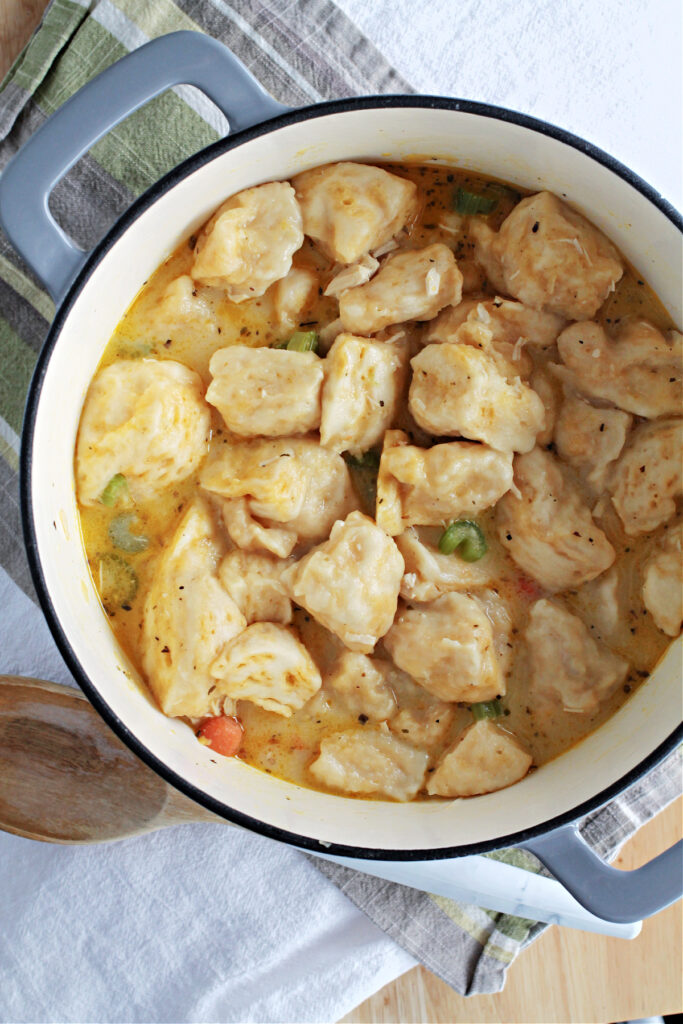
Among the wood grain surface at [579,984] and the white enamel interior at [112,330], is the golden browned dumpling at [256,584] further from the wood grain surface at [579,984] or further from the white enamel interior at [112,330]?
the wood grain surface at [579,984]

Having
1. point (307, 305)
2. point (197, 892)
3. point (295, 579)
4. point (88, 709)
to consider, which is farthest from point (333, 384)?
point (197, 892)

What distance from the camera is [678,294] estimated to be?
2.09m

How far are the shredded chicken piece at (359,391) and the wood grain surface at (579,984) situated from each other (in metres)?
1.35

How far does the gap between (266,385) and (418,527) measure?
51 cm

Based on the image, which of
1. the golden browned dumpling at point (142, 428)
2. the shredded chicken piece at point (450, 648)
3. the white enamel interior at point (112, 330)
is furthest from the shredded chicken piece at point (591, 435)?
the golden browned dumpling at point (142, 428)

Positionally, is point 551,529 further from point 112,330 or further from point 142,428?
point 112,330

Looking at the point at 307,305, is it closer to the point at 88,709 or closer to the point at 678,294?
the point at 678,294

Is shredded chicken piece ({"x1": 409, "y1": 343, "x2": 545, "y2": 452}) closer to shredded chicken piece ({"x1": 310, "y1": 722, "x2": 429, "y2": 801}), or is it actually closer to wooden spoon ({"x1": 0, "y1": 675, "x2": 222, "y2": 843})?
shredded chicken piece ({"x1": 310, "y1": 722, "x2": 429, "y2": 801})

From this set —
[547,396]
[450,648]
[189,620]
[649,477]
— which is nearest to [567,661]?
[450,648]

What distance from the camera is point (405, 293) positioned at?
206cm

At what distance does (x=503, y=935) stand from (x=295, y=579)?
1.12 m

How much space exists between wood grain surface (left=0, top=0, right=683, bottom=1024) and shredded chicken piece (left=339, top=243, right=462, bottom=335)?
152 centimetres

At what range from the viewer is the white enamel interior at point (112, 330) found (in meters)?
1.98

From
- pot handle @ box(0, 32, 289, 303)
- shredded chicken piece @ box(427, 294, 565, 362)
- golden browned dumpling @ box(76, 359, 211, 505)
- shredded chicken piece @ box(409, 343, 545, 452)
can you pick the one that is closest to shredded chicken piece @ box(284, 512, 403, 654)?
shredded chicken piece @ box(409, 343, 545, 452)
